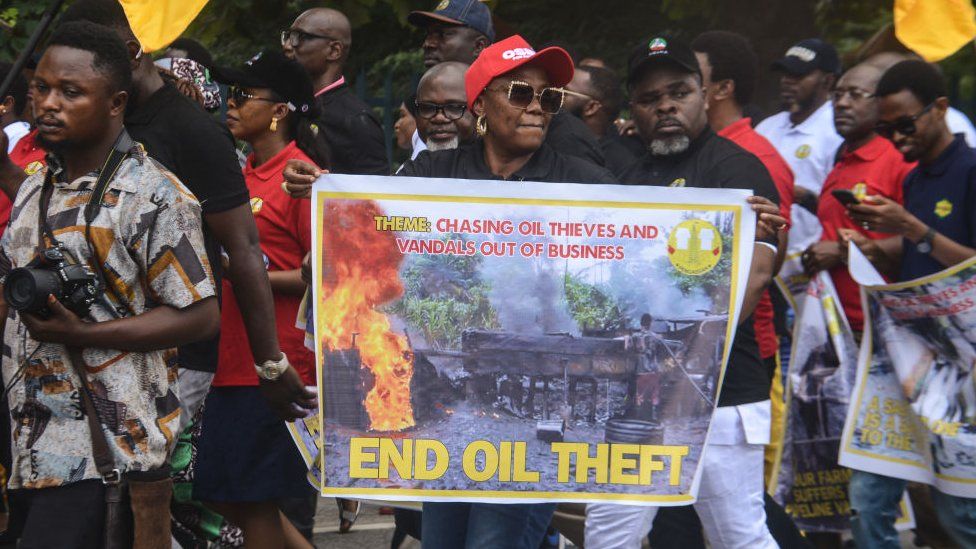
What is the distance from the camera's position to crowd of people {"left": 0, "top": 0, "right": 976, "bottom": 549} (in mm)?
3529

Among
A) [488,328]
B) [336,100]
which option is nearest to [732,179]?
[488,328]

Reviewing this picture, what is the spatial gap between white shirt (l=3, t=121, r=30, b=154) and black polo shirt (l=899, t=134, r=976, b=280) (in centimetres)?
447

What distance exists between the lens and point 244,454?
4980 mm

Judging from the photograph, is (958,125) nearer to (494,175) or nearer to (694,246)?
(694,246)

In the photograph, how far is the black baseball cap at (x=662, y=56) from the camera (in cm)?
491

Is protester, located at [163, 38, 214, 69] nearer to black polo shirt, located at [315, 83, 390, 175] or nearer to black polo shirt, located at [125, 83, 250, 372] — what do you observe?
black polo shirt, located at [315, 83, 390, 175]

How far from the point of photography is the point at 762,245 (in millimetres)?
4555

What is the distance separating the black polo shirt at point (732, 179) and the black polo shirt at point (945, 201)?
972 millimetres

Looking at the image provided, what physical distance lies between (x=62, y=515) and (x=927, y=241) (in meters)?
3.34

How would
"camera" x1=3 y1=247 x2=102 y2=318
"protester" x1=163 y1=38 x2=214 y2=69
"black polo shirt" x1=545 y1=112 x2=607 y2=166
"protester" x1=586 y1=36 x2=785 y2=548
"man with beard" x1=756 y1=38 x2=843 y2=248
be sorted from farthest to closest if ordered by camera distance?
1. "protester" x1=163 y1=38 x2=214 y2=69
2. "man with beard" x1=756 y1=38 x2=843 y2=248
3. "black polo shirt" x1=545 y1=112 x2=607 y2=166
4. "protester" x1=586 y1=36 x2=785 y2=548
5. "camera" x1=3 y1=247 x2=102 y2=318

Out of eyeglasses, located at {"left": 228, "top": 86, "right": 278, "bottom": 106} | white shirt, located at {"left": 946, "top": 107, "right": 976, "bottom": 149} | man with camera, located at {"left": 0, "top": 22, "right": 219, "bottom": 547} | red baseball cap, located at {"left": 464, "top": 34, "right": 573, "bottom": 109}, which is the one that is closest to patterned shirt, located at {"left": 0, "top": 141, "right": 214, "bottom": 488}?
man with camera, located at {"left": 0, "top": 22, "right": 219, "bottom": 547}

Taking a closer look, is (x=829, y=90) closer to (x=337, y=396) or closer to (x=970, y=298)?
(x=970, y=298)

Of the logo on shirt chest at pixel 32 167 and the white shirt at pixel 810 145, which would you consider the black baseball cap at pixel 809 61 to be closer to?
the white shirt at pixel 810 145

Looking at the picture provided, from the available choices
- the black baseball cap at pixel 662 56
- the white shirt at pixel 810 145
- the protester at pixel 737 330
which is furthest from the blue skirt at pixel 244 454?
the white shirt at pixel 810 145
